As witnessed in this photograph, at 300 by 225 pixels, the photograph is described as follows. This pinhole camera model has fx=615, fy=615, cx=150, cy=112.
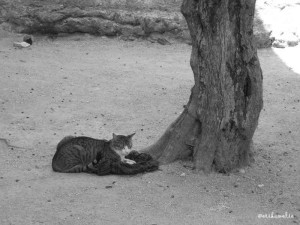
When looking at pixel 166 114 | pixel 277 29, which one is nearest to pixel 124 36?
pixel 277 29

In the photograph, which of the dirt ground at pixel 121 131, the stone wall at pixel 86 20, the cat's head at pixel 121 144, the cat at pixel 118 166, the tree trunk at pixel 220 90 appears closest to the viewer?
the dirt ground at pixel 121 131

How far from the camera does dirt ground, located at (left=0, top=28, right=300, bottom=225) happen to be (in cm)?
562

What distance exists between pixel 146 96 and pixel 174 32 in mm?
3173

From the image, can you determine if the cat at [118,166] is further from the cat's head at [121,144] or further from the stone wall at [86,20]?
the stone wall at [86,20]

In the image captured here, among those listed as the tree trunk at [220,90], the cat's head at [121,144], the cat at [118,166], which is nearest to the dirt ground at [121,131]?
the cat at [118,166]

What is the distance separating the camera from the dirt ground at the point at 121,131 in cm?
562

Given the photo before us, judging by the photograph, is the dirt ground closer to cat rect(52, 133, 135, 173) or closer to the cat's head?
cat rect(52, 133, 135, 173)

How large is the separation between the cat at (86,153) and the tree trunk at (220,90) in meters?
0.44

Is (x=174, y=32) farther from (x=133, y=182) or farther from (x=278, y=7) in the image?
(x=133, y=182)

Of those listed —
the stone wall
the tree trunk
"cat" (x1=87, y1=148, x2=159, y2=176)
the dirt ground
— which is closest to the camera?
the dirt ground

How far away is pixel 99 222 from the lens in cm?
535

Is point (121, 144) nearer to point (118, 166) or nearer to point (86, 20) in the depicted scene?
point (118, 166)

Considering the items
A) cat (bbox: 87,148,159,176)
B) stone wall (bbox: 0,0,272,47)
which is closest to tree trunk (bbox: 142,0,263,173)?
cat (bbox: 87,148,159,176)

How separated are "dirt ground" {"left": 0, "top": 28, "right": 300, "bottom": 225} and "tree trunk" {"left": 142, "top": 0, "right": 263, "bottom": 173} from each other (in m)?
0.22
